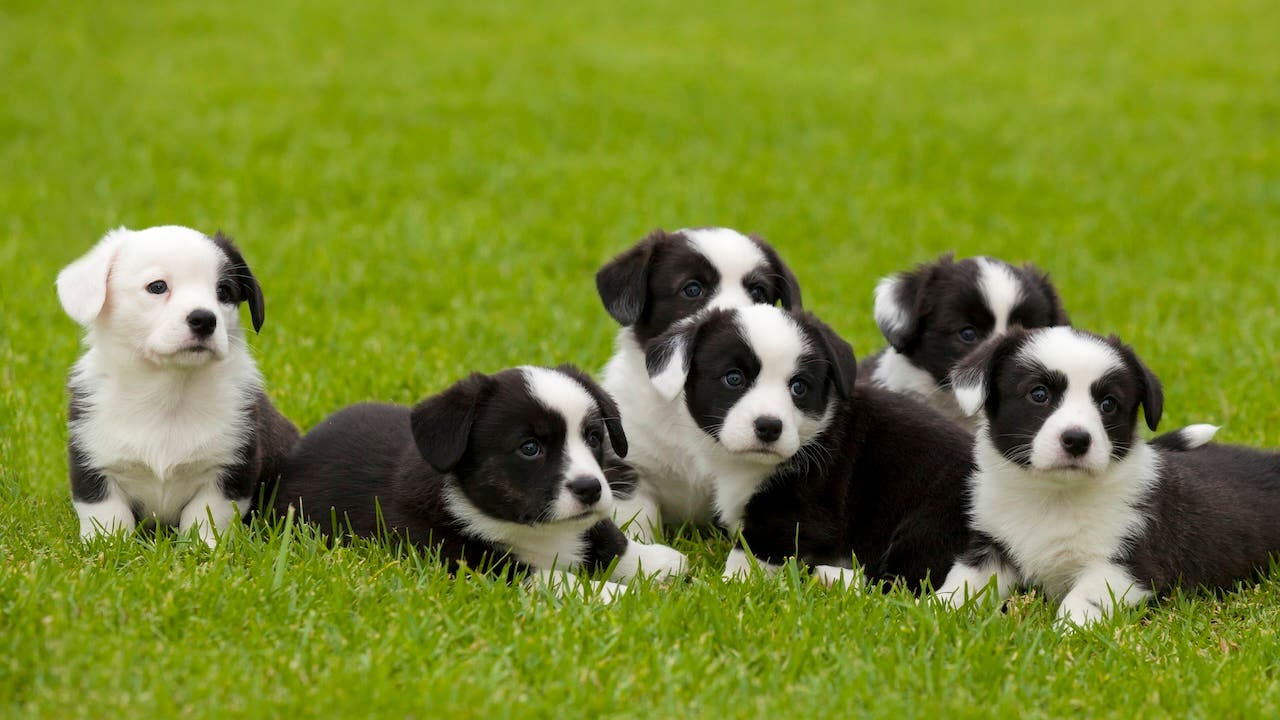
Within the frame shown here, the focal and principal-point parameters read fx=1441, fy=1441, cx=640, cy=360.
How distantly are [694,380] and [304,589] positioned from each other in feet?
5.59

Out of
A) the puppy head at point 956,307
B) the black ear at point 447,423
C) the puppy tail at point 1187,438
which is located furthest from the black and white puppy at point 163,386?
the puppy tail at point 1187,438

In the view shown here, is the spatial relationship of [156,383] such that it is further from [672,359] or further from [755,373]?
[755,373]

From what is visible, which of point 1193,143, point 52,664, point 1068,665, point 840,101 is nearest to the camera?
point 52,664

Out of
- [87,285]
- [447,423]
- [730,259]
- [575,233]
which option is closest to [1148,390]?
[730,259]

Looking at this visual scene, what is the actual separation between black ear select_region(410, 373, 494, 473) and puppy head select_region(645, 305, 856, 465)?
80cm

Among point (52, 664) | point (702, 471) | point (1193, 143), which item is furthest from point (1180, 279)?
point (52, 664)

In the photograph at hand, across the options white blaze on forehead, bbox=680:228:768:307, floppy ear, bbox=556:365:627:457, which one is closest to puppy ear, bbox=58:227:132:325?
floppy ear, bbox=556:365:627:457

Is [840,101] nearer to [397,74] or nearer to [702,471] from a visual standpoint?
[397,74]

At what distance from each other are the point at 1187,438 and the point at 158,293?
4.02 metres

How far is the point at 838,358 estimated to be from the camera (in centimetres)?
547

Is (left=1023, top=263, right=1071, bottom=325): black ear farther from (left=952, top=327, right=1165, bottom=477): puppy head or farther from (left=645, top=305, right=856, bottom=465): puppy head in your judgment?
(left=645, top=305, right=856, bottom=465): puppy head

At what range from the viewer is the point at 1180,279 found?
10.7 m

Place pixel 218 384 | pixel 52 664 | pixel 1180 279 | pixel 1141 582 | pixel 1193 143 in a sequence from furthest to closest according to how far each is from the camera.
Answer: pixel 1193 143, pixel 1180 279, pixel 218 384, pixel 1141 582, pixel 52 664

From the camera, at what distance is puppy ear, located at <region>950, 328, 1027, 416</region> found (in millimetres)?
5172
